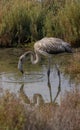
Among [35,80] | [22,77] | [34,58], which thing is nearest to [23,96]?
[35,80]

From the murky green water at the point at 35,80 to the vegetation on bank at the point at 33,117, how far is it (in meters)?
2.49

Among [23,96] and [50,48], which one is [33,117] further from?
[50,48]

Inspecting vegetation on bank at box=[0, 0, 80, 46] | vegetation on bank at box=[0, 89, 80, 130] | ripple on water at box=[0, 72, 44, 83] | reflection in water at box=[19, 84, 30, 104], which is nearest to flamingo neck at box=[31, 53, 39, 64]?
ripple on water at box=[0, 72, 44, 83]

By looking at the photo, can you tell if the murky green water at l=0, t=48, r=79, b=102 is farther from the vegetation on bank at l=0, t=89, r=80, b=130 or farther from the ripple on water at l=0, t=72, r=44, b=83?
the vegetation on bank at l=0, t=89, r=80, b=130

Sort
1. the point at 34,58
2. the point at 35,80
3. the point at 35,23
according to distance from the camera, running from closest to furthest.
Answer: the point at 35,80 → the point at 34,58 → the point at 35,23

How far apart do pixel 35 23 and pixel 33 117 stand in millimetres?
10795

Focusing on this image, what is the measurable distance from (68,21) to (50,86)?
5659 mm

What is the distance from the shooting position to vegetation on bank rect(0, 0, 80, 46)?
1670 cm

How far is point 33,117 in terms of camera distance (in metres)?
6.80

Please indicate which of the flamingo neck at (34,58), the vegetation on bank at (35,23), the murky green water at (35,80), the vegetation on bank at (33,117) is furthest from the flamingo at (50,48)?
the vegetation on bank at (33,117)

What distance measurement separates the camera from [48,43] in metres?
12.8

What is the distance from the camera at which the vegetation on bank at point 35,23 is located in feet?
54.8

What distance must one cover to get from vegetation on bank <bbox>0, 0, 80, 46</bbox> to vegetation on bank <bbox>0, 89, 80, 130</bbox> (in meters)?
9.37

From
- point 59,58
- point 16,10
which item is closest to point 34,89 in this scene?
point 59,58
